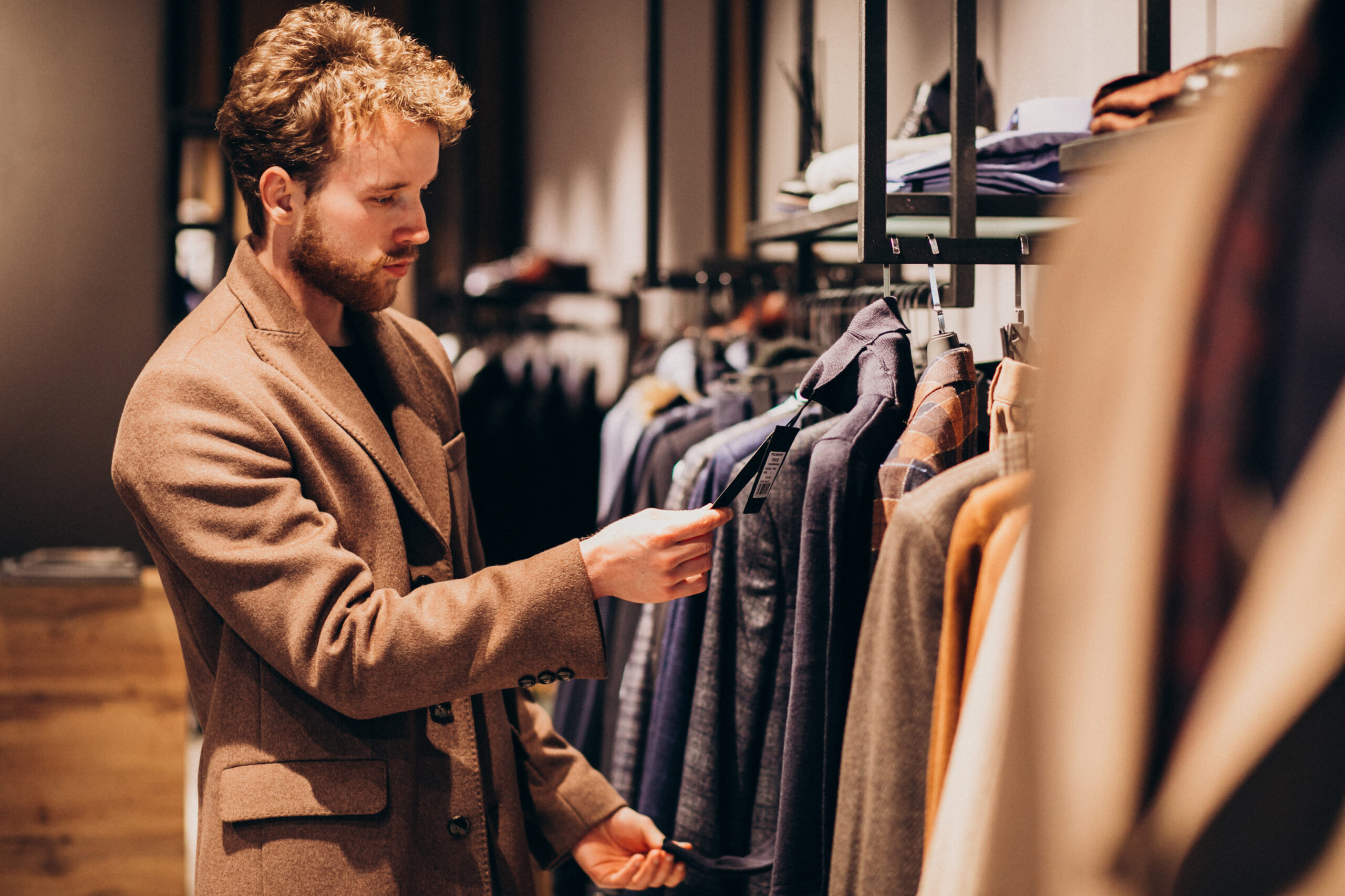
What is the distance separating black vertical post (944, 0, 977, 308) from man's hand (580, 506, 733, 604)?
0.55 meters

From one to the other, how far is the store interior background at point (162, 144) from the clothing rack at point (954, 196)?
396 millimetres

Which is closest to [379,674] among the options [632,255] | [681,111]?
[681,111]

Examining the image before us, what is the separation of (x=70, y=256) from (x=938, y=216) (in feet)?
8.46

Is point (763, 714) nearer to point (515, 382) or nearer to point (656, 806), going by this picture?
point (656, 806)

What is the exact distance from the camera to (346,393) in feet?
4.35

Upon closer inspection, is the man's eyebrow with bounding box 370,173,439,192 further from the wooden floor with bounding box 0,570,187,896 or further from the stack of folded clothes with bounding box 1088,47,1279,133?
the wooden floor with bounding box 0,570,187,896

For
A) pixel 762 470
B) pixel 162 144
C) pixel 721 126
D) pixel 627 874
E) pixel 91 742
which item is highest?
pixel 721 126

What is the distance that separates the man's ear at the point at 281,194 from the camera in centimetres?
131

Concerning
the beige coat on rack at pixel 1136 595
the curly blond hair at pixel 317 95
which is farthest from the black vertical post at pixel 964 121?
the beige coat on rack at pixel 1136 595

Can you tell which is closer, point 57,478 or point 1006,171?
Answer: point 1006,171

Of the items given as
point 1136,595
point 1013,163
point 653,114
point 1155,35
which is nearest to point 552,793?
point 1013,163

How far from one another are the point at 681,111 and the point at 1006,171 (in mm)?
3273

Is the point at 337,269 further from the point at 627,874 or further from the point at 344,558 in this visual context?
the point at 627,874

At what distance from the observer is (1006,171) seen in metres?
1.50
